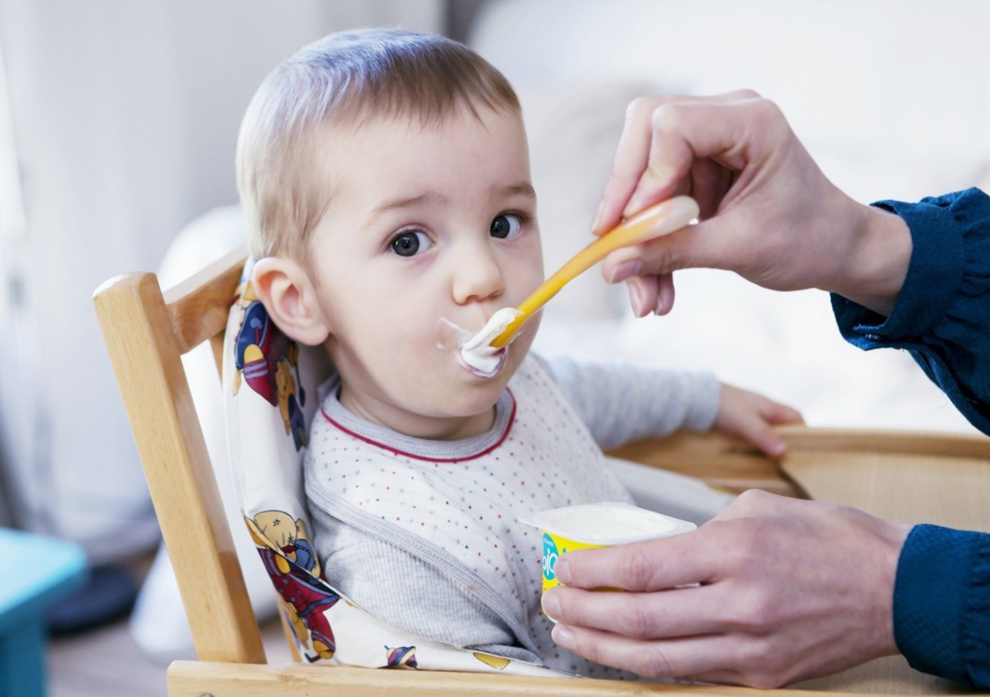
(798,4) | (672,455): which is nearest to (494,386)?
(672,455)

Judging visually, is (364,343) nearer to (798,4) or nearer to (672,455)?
(672,455)

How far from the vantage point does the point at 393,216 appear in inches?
31.7

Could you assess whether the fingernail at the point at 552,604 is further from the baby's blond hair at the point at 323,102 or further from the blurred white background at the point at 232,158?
the blurred white background at the point at 232,158

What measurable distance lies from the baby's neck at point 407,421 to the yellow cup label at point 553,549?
8.8 inches

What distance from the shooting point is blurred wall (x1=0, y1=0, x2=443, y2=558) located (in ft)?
5.86

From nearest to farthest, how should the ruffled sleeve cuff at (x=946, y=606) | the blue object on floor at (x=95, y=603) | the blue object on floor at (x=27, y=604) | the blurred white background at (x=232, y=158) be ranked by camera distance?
the ruffled sleeve cuff at (x=946, y=606) → the blue object on floor at (x=27, y=604) → the blurred white background at (x=232, y=158) → the blue object on floor at (x=95, y=603)

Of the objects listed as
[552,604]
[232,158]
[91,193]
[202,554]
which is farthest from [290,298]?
[232,158]

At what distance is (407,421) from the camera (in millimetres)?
906

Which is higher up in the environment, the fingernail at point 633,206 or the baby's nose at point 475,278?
the fingernail at point 633,206

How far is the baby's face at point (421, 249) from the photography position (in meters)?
0.81

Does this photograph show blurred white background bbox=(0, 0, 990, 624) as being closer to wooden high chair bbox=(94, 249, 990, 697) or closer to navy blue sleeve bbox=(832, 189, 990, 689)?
navy blue sleeve bbox=(832, 189, 990, 689)

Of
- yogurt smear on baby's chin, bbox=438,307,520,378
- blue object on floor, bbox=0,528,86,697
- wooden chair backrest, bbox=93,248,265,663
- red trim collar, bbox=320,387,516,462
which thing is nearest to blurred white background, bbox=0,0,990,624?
blue object on floor, bbox=0,528,86,697

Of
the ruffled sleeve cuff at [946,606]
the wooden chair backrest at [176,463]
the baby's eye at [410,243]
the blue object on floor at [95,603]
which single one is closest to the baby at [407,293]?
the baby's eye at [410,243]

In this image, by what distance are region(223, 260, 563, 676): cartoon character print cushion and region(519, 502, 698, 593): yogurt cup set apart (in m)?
0.09
